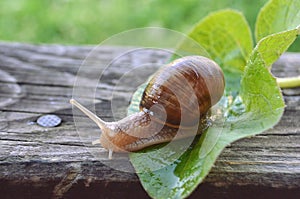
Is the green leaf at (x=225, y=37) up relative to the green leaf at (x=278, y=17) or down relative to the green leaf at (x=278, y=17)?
down

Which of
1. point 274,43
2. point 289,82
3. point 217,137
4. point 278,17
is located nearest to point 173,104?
point 217,137

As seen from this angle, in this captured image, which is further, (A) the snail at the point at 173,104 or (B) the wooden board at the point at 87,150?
(A) the snail at the point at 173,104

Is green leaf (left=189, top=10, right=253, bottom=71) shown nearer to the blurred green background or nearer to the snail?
the snail

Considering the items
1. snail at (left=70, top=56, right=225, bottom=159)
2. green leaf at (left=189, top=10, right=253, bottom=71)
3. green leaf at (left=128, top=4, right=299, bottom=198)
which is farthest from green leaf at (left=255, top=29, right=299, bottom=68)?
green leaf at (left=189, top=10, right=253, bottom=71)

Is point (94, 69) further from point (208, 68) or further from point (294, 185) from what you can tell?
point (294, 185)

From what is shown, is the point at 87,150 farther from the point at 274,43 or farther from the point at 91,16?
the point at 91,16

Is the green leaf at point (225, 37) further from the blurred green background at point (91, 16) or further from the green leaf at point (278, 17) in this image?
the blurred green background at point (91, 16)

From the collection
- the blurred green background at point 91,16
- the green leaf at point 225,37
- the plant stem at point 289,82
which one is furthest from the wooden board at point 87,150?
the blurred green background at point 91,16

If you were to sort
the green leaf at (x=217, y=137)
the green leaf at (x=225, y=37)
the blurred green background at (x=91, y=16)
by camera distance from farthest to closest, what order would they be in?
the blurred green background at (x=91, y=16)
the green leaf at (x=225, y=37)
the green leaf at (x=217, y=137)
